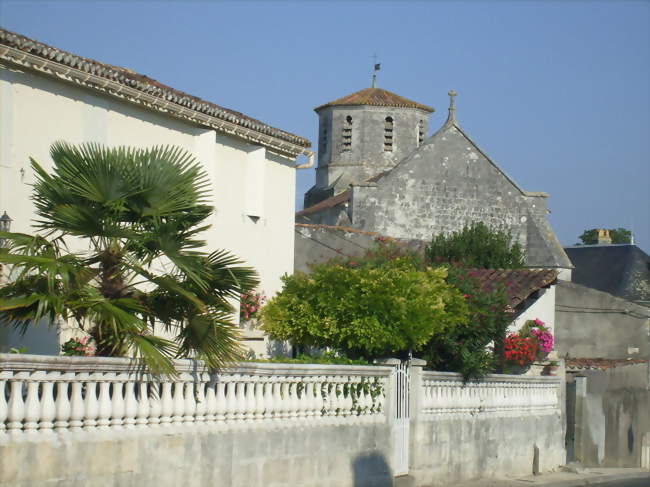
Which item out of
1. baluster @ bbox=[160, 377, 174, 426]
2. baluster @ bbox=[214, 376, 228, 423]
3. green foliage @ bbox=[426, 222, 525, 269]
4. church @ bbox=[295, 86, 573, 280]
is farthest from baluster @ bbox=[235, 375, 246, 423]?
church @ bbox=[295, 86, 573, 280]

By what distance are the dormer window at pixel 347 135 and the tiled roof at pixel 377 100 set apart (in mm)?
973

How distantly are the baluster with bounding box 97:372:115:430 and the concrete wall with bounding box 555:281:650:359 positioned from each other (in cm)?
2553

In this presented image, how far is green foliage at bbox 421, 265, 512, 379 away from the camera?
61.2 ft

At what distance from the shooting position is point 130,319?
34.7 feet

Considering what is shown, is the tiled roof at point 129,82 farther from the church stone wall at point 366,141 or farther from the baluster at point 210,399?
the church stone wall at point 366,141

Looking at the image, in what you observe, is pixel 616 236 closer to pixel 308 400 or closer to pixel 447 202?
pixel 447 202

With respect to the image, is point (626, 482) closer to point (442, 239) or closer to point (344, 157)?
point (442, 239)

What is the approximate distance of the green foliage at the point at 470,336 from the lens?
18641 millimetres

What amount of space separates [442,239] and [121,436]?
107 ft

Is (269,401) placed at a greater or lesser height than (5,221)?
lesser

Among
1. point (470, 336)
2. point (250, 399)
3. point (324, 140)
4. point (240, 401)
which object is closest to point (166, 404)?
point (240, 401)

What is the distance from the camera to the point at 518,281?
23.5 meters

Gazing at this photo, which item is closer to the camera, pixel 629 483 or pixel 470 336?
pixel 470 336

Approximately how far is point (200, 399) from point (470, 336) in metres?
7.79
